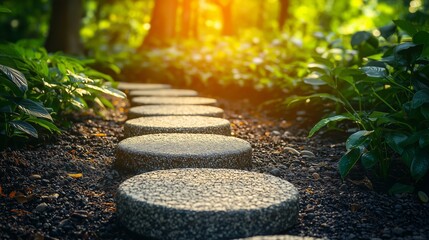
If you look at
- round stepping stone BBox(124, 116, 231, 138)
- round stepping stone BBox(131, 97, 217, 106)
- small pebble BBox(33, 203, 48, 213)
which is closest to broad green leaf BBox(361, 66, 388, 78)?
round stepping stone BBox(124, 116, 231, 138)

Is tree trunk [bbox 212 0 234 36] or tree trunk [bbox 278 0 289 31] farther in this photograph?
tree trunk [bbox 212 0 234 36]

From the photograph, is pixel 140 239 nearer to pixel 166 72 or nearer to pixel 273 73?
pixel 273 73

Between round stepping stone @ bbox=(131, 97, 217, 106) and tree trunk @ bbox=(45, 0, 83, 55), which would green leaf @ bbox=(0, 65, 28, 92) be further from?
tree trunk @ bbox=(45, 0, 83, 55)

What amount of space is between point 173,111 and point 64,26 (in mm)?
6149

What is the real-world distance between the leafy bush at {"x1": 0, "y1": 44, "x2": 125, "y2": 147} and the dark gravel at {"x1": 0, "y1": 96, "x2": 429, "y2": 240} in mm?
192

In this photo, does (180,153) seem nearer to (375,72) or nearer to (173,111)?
(375,72)

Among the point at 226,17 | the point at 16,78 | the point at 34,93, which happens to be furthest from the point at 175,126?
the point at 226,17

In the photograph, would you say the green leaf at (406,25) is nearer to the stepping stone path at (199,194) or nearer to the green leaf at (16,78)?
the stepping stone path at (199,194)

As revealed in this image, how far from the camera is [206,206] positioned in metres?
2.14

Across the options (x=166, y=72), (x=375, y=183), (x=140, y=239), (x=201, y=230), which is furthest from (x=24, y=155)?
(x=166, y=72)

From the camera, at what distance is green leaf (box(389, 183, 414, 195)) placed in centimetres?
271

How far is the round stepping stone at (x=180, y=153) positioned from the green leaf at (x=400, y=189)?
85 cm

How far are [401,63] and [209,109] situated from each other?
6.95 ft

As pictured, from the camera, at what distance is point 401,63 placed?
2.94 m
